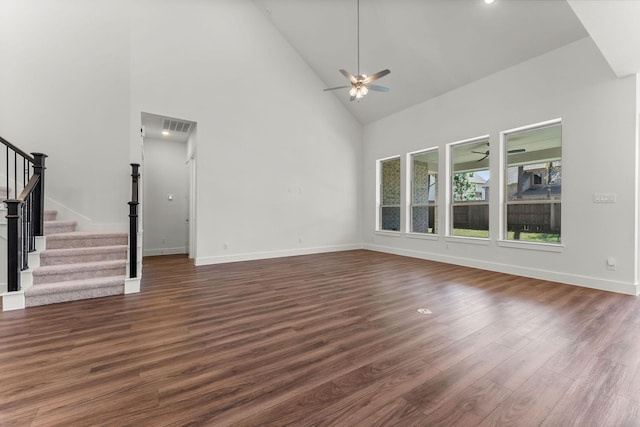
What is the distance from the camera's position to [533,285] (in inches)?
163

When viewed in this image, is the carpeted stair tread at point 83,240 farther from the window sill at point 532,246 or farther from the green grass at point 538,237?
the green grass at point 538,237

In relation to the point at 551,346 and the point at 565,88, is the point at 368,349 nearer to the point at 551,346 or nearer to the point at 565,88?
the point at 551,346

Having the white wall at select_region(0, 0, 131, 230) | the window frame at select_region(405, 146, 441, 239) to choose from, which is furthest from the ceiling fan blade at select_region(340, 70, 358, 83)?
the white wall at select_region(0, 0, 131, 230)

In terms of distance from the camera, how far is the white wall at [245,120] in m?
5.38

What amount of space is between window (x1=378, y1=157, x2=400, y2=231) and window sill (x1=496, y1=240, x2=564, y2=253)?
8.86ft

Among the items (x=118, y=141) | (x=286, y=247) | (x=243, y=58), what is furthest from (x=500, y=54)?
(x=118, y=141)

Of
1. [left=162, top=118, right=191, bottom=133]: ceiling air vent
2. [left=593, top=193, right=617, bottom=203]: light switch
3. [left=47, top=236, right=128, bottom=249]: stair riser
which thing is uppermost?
[left=162, top=118, right=191, bottom=133]: ceiling air vent

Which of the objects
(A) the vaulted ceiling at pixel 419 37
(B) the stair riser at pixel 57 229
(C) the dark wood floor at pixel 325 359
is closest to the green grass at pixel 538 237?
(C) the dark wood floor at pixel 325 359

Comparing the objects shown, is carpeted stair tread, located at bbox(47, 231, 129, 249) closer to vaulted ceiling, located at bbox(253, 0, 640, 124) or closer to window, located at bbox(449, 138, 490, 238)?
vaulted ceiling, located at bbox(253, 0, 640, 124)

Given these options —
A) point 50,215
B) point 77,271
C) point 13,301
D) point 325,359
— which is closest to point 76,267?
point 77,271

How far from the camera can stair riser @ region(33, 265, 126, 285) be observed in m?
3.31

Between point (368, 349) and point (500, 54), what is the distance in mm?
5419

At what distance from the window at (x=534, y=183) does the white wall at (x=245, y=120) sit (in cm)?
401

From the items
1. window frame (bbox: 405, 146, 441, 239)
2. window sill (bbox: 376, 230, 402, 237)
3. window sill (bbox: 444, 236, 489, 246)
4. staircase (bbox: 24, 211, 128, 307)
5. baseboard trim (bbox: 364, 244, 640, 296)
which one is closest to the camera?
staircase (bbox: 24, 211, 128, 307)
